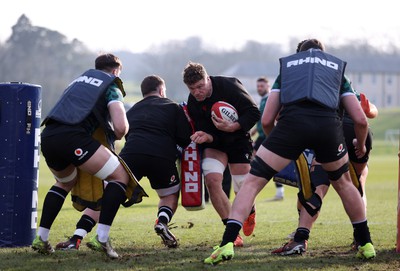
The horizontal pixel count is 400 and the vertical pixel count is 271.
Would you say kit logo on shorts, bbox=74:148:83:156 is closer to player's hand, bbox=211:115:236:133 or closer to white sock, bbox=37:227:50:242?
white sock, bbox=37:227:50:242

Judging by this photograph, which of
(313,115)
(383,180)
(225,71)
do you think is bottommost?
(383,180)

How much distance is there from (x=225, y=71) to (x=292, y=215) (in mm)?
120048

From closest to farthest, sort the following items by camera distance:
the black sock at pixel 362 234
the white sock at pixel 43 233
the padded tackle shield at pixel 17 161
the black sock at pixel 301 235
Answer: the black sock at pixel 362 234 → the white sock at pixel 43 233 → the black sock at pixel 301 235 → the padded tackle shield at pixel 17 161

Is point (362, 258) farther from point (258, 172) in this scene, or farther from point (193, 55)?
point (193, 55)

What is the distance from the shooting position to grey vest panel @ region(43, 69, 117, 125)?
7113mm

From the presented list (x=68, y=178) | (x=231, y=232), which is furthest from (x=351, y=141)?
(x=68, y=178)

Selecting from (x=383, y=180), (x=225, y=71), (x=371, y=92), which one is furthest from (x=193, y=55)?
(x=383, y=180)

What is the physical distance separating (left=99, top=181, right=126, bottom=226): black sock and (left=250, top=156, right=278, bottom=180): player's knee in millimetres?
1213

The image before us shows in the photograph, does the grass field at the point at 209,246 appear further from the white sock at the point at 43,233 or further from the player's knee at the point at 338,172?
the player's knee at the point at 338,172

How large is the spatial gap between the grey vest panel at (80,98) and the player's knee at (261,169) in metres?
1.50

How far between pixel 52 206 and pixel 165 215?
51.6 inches

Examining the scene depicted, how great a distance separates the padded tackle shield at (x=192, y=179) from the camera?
8461 mm

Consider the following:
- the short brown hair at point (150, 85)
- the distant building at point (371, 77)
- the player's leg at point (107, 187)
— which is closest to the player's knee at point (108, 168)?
the player's leg at point (107, 187)

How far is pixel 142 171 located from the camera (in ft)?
26.9
